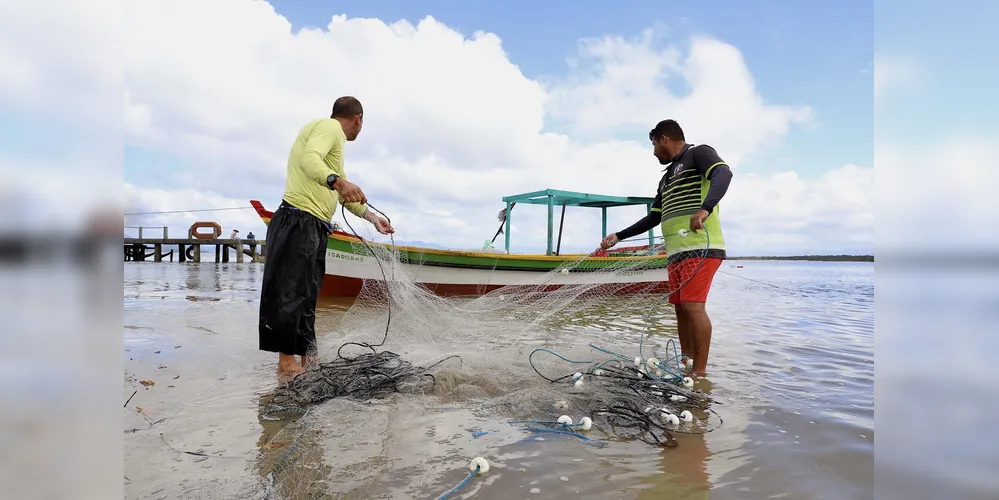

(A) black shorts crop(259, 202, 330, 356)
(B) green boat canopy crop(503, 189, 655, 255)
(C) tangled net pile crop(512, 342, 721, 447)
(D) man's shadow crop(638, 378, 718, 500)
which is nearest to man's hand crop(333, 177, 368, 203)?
(A) black shorts crop(259, 202, 330, 356)

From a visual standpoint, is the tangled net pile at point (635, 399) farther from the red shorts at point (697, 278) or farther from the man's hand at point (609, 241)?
the man's hand at point (609, 241)

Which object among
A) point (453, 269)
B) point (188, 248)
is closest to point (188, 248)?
point (188, 248)

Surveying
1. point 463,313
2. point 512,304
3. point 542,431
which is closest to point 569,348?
point 512,304

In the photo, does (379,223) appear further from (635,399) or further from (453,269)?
(453,269)

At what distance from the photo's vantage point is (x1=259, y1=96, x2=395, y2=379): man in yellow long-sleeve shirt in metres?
3.35

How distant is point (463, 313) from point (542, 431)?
7.06ft

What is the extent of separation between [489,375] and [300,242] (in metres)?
1.64

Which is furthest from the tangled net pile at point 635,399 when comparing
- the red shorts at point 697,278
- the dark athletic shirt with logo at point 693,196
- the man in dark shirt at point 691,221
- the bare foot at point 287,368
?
the bare foot at point 287,368

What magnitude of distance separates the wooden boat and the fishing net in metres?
3.58

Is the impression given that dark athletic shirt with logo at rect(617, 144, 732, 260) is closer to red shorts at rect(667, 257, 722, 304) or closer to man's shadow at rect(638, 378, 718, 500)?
red shorts at rect(667, 257, 722, 304)

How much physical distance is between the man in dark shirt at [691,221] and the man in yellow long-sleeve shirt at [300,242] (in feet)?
8.27
